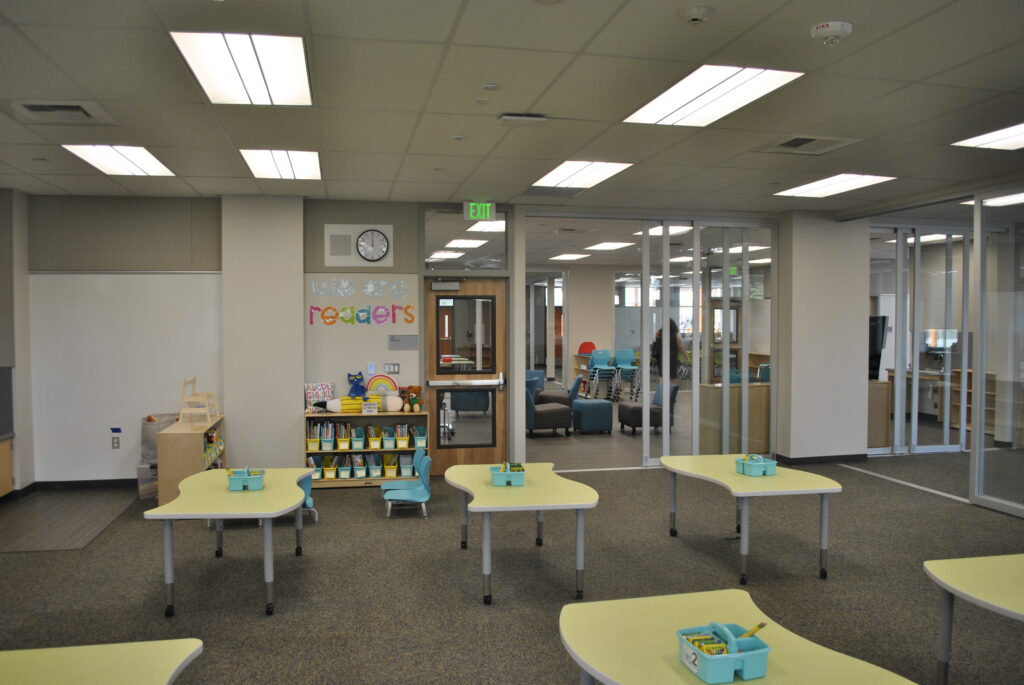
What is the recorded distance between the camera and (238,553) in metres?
5.15

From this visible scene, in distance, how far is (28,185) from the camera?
6.50 meters

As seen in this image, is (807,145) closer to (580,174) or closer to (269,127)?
(580,174)

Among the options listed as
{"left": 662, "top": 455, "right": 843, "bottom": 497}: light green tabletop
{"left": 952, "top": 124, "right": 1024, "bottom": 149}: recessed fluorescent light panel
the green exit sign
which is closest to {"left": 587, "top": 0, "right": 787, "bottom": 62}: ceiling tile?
{"left": 662, "top": 455, "right": 843, "bottom": 497}: light green tabletop

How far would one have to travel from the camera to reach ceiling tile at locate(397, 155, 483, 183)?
5.56 m

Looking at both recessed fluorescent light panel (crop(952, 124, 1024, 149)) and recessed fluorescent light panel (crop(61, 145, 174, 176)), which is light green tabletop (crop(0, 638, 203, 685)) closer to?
recessed fluorescent light panel (crop(61, 145, 174, 176))

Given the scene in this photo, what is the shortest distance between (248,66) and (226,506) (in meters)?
2.49

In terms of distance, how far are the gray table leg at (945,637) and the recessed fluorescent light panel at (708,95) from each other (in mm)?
2738

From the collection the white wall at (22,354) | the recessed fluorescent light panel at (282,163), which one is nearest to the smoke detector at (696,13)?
the recessed fluorescent light panel at (282,163)

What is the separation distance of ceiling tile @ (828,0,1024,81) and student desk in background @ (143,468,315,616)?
3.98m

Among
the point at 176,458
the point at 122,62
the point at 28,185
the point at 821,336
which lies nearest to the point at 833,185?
the point at 821,336

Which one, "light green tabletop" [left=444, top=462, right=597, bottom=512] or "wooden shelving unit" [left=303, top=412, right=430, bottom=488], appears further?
"wooden shelving unit" [left=303, top=412, right=430, bottom=488]

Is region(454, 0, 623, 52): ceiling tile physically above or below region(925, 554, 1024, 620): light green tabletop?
above

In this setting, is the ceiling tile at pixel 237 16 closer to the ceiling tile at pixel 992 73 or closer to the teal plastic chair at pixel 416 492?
the ceiling tile at pixel 992 73

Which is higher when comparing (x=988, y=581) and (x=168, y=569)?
(x=988, y=581)
